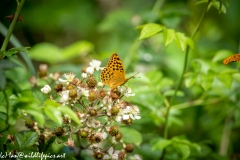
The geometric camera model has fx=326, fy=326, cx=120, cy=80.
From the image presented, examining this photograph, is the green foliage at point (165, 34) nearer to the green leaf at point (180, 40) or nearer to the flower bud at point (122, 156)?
the green leaf at point (180, 40)

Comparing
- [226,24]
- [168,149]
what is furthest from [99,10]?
[168,149]

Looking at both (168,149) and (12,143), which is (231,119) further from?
(12,143)

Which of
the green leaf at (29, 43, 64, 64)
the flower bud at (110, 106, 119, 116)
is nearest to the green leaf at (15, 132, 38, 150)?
the flower bud at (110, 106, 119, 116)

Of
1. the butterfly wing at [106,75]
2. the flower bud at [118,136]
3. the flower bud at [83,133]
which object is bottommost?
the flower bud at [83,133]

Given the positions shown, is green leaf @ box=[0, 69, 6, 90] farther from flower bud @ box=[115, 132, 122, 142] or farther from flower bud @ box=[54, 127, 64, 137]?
flower bud @ box=[115, 132, 122, 142]

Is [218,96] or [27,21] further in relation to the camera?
[27,21]

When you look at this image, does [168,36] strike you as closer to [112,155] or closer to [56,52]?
[112,155]

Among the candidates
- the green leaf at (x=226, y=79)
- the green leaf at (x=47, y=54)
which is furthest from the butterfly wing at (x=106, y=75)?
the green leaf at (x=47, y=54)

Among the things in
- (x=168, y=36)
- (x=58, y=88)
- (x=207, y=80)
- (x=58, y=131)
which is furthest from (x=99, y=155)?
(x=207, y=80)
